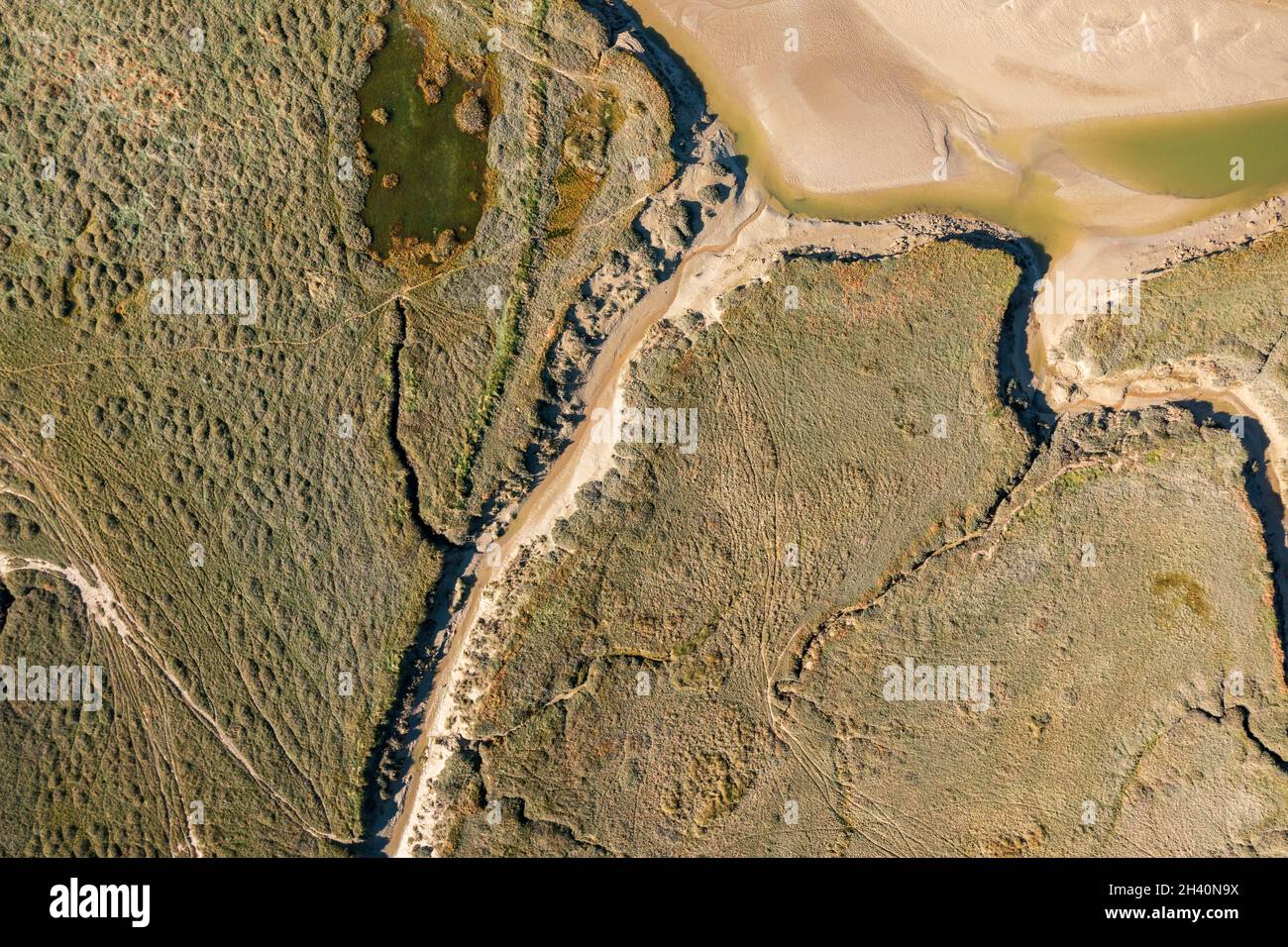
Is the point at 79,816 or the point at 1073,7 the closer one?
the point at 79,816

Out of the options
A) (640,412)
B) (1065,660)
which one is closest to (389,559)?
(640,412)

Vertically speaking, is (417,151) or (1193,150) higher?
(417,151)

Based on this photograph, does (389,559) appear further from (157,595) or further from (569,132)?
(569,132)

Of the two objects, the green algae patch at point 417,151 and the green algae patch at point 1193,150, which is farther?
the green algae patch at point 1193,150

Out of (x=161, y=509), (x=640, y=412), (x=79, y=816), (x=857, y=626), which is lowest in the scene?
(x=79, y=816)

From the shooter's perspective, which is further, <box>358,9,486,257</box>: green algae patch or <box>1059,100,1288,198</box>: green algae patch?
<box>1059,100,1288,198</box>: green algae patch

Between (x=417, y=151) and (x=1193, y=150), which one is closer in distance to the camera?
(x=417, y=151)

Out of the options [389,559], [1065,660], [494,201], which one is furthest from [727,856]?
[494,201]

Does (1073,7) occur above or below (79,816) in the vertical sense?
above
